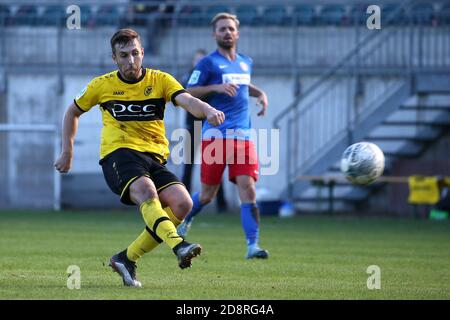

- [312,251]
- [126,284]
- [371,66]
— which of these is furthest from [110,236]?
[371,66]

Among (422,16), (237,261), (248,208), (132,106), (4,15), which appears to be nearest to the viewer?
→ (132,106)

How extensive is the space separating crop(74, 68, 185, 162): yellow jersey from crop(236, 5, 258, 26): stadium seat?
46.5ft

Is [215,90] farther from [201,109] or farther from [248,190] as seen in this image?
[201,109]

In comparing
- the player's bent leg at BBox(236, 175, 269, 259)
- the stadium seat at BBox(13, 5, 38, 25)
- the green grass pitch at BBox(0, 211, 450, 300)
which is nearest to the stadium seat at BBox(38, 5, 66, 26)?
the stadium seat at BBox(13, 5, 38, 25)

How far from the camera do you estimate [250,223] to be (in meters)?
11.4

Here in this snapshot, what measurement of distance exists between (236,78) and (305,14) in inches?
432

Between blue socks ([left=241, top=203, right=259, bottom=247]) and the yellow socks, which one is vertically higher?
the yellow socks

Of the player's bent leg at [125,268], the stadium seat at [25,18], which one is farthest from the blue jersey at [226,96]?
the stadium seat at [25,18]

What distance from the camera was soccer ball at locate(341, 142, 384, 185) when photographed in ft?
33.4

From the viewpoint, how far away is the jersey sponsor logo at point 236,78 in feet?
38.6

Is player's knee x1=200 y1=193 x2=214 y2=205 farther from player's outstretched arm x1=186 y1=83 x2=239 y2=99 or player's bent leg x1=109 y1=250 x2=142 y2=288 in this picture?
player's bent leg x1=109 y1=250 x2=142 y2=288

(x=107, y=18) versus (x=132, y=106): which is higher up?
(x=107, y=18)

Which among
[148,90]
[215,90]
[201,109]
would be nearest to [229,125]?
[215,90]
